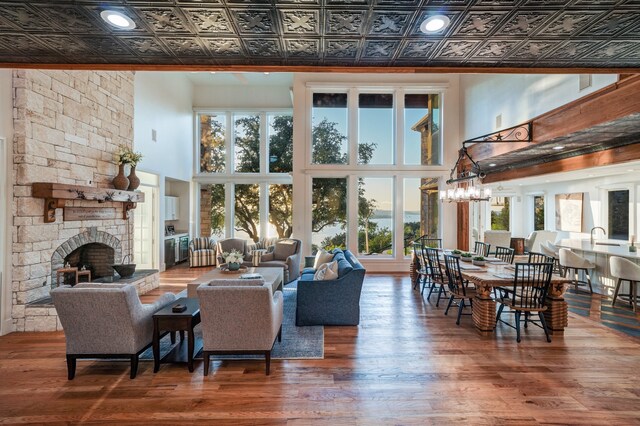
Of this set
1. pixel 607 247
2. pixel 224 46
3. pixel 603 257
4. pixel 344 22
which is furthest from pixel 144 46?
pixel 607 247

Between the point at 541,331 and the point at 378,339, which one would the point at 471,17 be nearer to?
the point at 378,339

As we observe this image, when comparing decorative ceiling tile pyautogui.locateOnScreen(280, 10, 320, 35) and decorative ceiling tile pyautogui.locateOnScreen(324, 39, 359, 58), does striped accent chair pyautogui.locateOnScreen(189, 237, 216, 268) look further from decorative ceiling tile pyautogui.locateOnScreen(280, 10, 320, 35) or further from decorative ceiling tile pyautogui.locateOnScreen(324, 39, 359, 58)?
decorative ceiling tile pyautogui.locateOnScreen(280, 10, 320, 35)

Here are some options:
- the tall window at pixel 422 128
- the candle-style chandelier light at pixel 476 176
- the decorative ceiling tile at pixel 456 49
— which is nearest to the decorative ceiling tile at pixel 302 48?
the decorative ceiling tile at pixel 456 49

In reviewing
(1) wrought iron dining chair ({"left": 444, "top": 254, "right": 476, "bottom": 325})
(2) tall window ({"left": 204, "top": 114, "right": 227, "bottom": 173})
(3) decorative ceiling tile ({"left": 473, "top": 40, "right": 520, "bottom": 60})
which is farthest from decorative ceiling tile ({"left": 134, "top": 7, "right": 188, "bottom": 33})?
(2) tall window ({"left": 204, "top": 114, "right": 227, "bottom": 173})

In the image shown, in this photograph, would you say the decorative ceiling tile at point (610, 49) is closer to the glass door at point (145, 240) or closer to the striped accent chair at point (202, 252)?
the glass door at point (145, 240)

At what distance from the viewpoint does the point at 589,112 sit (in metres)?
4.03

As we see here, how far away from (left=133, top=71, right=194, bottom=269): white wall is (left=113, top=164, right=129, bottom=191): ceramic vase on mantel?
1196 mm

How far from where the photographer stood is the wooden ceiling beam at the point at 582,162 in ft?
15.1

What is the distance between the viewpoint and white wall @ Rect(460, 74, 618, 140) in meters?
4.55

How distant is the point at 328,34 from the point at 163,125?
284 inches

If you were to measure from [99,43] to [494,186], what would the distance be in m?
10.3

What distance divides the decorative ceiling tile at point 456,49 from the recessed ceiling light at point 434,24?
21 cm

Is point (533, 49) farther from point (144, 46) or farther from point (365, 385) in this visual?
point (365, 385)

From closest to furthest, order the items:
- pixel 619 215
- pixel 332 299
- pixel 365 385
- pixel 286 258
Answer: pixel 365 385
pixel 332 299
pixel 619 215
pixel 286 258
